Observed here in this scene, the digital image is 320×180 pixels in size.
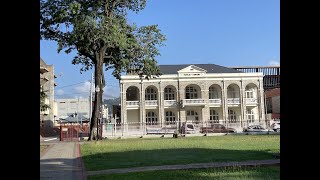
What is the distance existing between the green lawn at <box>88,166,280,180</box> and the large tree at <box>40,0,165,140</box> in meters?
23.8

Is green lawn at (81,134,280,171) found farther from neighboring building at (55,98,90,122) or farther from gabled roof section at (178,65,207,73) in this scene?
neighboring building at (55,98,90,122)

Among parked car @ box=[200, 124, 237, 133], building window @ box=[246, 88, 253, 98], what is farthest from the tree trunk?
building window @ box=[246, 88, 253, 98]

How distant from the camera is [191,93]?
3167 inches

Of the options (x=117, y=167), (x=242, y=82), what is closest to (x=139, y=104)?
(x=242, y=82)

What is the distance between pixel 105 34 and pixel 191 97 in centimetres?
4566

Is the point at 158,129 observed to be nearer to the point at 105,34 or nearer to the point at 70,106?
the point at 105,34

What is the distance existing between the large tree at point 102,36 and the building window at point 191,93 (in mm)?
37895

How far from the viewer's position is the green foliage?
3566cm

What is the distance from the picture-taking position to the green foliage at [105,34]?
3566cm

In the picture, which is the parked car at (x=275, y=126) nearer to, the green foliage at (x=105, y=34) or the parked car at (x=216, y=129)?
the parked car at (x=216, y=129)

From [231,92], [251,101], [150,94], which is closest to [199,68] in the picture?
[231,92]
